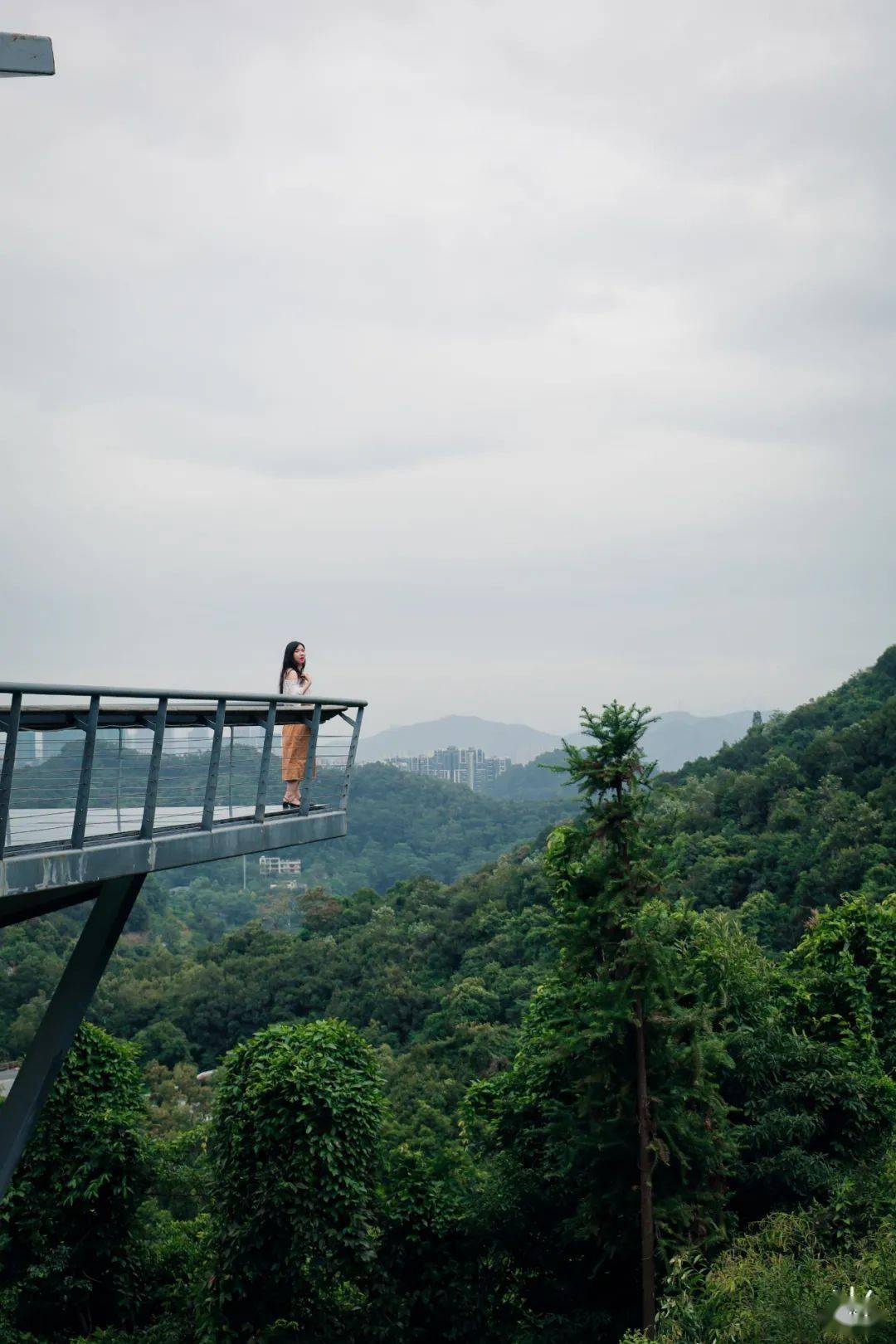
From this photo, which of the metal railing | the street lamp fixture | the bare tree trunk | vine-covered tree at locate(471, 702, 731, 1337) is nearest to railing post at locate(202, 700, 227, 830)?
the metal railing

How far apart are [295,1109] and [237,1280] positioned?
88.9 inches

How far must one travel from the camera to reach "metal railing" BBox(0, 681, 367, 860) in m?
6.92

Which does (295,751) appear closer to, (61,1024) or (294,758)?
(294,758)

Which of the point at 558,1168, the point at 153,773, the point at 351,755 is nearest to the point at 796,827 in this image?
the point at 558,1168

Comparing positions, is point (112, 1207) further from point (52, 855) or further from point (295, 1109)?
point (52, 855)

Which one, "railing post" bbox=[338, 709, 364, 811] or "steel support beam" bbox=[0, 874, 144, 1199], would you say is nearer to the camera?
"steel support beam" bbox=[0, 874, 144, 1199]

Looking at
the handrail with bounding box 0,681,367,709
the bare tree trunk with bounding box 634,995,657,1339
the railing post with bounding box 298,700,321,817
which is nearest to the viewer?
the handrail with bounding box 0,681,367,709

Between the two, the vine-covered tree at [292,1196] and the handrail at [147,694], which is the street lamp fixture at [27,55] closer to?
the handrail at [147,694]

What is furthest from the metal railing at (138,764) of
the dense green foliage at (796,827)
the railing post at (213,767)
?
the dense green foliage at (796,827)

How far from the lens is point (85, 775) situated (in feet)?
24.2

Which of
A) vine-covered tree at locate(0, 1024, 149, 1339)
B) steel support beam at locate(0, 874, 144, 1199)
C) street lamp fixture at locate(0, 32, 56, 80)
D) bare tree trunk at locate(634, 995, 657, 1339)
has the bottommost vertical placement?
vine-covered tree at locate(0, 1024, 149, 1339)

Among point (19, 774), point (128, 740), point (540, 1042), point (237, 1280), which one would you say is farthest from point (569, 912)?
point (19, 774)

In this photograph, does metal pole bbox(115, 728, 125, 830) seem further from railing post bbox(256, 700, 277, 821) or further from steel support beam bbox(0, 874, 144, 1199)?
railing post bbox(256, 700, 277, 821)

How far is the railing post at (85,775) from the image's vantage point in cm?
727
